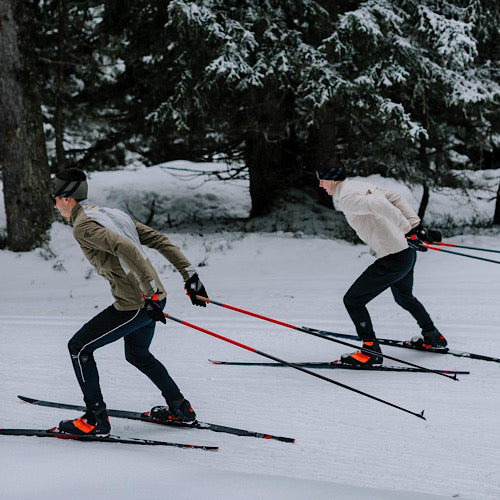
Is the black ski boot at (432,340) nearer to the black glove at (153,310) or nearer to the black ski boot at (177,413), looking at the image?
the black ski boot at (177,413)

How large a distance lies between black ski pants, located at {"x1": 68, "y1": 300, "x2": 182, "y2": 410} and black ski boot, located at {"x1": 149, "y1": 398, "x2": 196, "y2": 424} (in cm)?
16

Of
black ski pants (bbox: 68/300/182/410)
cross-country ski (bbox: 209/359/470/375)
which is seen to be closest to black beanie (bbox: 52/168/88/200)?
black ski pants (bbox: 68/300/182/410)

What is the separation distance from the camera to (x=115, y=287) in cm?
379

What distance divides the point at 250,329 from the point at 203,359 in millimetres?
1080

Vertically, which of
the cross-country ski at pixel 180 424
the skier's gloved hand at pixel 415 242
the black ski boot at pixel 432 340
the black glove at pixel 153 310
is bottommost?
the cross-country ski at pixel 180 424

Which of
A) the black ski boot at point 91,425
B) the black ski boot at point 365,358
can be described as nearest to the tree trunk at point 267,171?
the black ski boot at point 365,358

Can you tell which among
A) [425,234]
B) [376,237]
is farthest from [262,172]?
[376,237]

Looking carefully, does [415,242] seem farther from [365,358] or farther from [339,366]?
[339,366]

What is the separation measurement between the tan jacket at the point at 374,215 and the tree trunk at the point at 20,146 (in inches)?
305

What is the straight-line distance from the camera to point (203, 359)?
5.92 m

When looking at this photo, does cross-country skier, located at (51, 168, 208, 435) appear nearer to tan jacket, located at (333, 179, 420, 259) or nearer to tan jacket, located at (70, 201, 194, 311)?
tan jacket, located at (70, 201, 194, 311)

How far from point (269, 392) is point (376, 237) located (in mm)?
1562

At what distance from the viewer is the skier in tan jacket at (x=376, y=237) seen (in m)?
5.13

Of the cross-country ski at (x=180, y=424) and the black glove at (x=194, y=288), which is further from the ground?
the black glove at (x=194, y=288)
